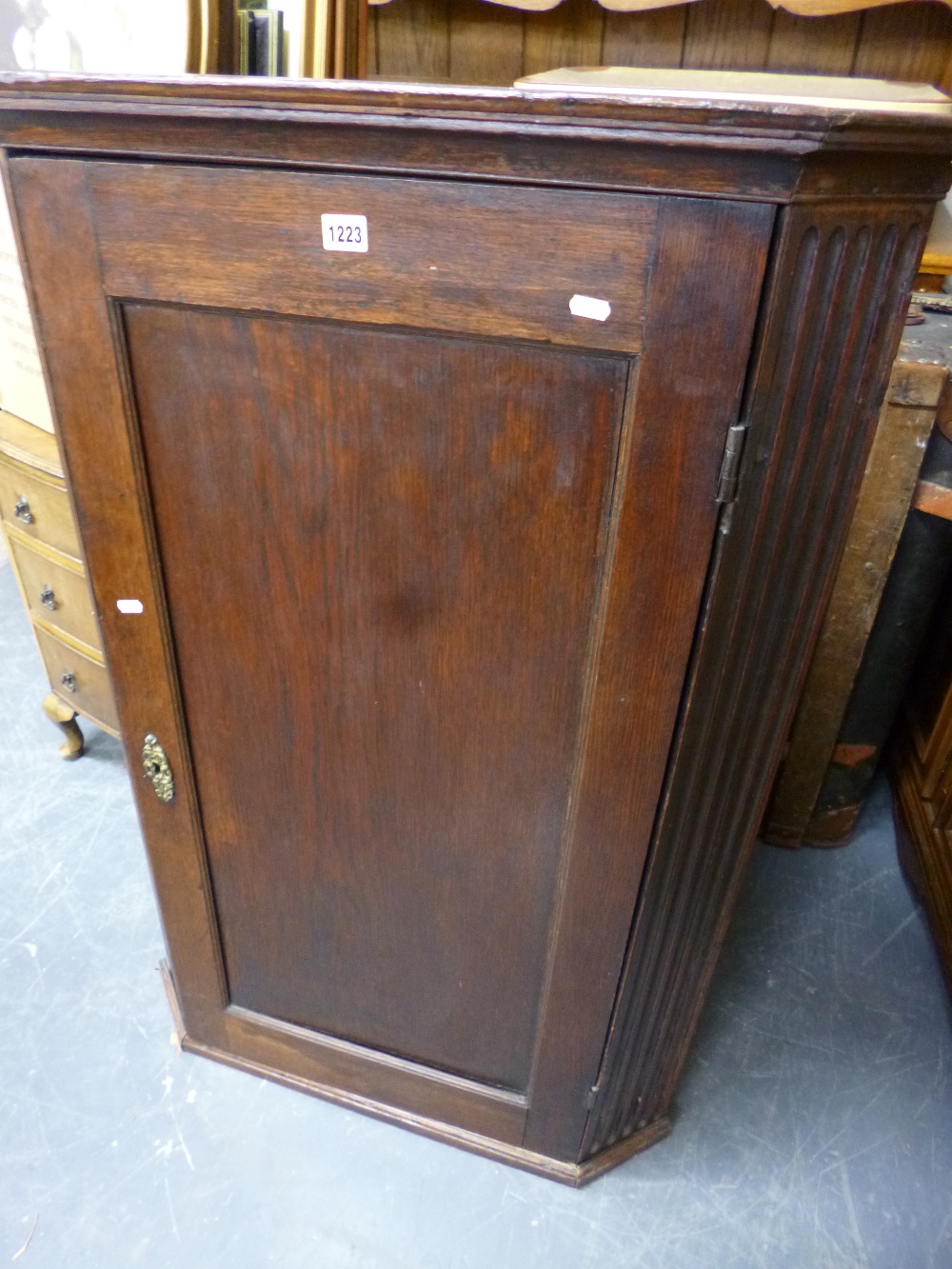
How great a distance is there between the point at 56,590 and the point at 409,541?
3.30 feet

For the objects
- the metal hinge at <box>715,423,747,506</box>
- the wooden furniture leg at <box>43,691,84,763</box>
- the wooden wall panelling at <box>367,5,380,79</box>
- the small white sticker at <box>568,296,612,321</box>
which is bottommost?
the wooden furniture leg at <box>43,691,84,763</box>

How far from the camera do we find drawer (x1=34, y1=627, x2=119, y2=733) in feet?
5.16

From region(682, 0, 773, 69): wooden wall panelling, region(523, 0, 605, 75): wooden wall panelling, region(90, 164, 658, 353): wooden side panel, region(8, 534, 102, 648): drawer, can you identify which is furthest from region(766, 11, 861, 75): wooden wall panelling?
region(8, 534, 102, 648): drawer

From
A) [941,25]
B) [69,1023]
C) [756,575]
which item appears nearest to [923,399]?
[941,25]

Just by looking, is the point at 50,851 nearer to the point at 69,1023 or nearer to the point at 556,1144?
the point at 69,1023

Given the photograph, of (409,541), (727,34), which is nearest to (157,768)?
(409,541)

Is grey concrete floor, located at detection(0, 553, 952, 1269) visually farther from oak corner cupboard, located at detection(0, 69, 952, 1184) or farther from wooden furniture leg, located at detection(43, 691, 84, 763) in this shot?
wooden furniture leg, located at detection(43, 691, 84, 763)

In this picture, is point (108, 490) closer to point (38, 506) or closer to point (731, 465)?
point (731, 465)

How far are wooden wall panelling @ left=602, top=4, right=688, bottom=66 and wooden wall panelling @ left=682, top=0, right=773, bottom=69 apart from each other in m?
0.01

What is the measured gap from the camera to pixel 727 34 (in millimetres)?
1236

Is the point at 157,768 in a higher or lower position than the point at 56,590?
higher

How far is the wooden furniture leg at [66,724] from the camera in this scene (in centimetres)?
171

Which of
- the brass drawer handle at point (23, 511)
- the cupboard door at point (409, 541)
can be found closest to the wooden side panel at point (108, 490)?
the cupboard door at point (409, 541)

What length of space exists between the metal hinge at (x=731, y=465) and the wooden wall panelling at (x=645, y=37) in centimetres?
93
